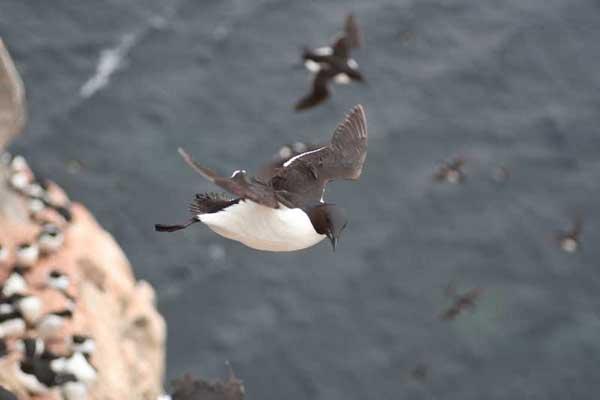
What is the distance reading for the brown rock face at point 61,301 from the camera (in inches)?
455

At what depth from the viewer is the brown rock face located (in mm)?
11555

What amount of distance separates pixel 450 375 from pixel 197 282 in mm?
5079

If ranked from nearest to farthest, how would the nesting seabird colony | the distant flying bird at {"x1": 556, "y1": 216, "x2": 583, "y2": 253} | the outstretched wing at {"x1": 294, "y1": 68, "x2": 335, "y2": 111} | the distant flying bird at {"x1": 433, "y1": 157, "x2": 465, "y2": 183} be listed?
1. the nesting seabird colony
2. the outstretched wing at {"x1": 294, "y1": 68, "x2": 335, "y2": 111}
3. the distant flying bird at {"x1": 556, "y1": 216, "x2": 583, "y2": 253}
4. the distant flying bird at {"x1": 433, "y1": 157, "x2": 465, "y2": 183}

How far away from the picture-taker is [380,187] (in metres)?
21.2

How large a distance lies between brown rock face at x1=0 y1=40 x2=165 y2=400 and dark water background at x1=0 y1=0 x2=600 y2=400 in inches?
127

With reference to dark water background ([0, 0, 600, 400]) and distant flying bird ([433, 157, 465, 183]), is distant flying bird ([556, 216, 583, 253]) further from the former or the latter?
distant flying bird ([433, 157, 465, 183])

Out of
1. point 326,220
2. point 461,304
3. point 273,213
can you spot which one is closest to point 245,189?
point 273,213

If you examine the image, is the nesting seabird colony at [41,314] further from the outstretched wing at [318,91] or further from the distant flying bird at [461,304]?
the distant flying bird at [461,304]

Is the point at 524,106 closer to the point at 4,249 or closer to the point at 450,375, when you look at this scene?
the point at 450,375

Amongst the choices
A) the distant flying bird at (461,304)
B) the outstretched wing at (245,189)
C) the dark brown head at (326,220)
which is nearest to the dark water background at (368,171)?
the distant flying bird at (461,304)

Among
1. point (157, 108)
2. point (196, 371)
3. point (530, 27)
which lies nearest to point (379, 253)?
point (196, 371)

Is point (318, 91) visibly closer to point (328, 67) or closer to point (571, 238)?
point (328, 67)

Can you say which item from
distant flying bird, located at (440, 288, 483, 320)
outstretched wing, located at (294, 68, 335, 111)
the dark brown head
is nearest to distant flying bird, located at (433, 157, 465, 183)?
distant flying bird, located at (440, 288, 483, 320)

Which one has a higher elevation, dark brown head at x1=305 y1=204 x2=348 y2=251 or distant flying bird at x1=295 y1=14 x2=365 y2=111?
dark brown head at x1=305 y1=204 x2=348 y2=251
